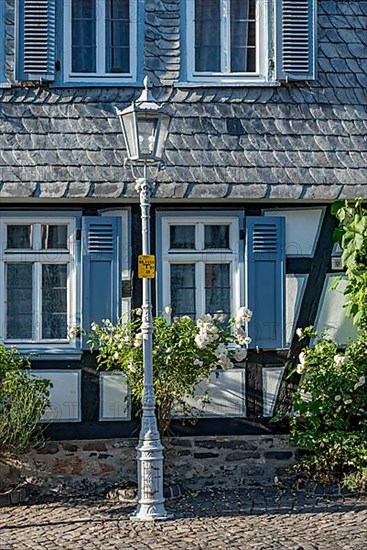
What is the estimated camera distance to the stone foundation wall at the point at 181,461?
1025cm

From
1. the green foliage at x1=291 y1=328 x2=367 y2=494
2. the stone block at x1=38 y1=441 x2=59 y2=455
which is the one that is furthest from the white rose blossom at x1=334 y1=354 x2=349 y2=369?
the stone block at x1=38 y1=441 x2=59 y2=455

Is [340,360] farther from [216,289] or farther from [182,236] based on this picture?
[182,236]

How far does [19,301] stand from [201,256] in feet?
6.16

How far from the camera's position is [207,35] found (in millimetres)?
10805

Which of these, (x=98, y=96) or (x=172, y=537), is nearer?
(x=172, y=537)

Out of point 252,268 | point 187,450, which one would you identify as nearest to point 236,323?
point 252,268

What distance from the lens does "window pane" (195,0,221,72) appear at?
1077 centimetres

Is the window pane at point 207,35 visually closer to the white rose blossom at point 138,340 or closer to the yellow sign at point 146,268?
the yellow sign at point 146,268

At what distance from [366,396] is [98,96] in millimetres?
3974

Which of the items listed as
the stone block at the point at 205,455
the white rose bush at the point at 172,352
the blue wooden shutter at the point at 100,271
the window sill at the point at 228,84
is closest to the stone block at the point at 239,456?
the stone block at the point at 205,455

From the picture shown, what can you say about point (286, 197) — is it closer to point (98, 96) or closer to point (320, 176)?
point (320, 176)

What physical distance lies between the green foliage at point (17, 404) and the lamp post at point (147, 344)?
136 cm

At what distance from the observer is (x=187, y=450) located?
10344 mm

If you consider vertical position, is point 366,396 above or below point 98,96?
below
